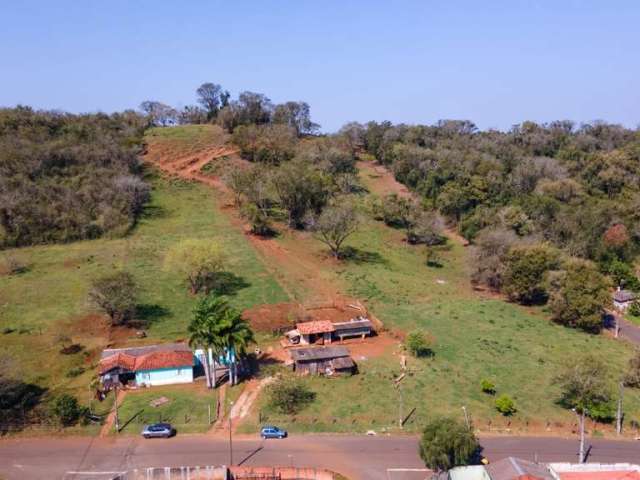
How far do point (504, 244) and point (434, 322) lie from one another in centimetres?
2302

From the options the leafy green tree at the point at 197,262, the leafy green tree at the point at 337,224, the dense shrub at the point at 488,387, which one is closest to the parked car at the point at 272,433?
the dense shrub at the point at 488,387

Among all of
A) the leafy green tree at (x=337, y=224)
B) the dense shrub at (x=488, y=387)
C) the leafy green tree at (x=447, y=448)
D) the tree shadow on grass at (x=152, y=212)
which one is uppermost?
the tree shadow on grass at (x=152, y=212)

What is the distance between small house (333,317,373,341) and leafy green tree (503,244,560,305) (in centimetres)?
2618

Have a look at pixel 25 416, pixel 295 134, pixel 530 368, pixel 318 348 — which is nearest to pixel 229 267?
pixel 318 348

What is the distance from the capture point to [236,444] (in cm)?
4184

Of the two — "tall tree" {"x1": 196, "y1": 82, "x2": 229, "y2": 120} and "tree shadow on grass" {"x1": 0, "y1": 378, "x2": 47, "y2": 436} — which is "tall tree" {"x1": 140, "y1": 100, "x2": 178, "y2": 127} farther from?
"tree shadow on grass" {"x1": 0, "y1": 378, "x2": 47, "y2": 436}

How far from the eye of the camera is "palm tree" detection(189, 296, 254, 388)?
47.3m

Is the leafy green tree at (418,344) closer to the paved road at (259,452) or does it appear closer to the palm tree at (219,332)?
the paved road at (259,452)

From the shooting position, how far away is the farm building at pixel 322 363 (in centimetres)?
5256

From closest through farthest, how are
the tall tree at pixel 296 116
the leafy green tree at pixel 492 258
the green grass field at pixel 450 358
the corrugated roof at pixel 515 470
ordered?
1. the corrugated roof at pixel 515 470
2. the green grass field at pixel 450 358
3. the leafy green tree at pixel 492 258
4. the tall tree at pixel 296 116

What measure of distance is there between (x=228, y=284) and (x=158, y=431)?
31997 millimetres

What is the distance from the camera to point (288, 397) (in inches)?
1825

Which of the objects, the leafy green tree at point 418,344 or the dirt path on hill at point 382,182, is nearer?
the leafy green tree at point 418,344

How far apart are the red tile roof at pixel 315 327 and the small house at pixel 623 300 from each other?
154 feet
